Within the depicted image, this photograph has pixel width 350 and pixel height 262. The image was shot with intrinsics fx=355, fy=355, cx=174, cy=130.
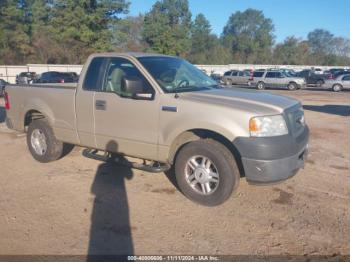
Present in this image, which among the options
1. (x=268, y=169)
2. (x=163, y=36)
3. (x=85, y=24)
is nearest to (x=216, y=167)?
(x=268, y=169)

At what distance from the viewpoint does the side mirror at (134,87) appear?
4.77 m

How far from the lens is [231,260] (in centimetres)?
348

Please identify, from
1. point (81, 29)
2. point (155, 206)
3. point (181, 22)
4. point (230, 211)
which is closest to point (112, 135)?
point (155, 206)

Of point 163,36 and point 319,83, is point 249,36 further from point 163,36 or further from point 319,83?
point 319,83

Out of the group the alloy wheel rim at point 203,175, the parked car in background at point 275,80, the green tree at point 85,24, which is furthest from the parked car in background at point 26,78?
the alloy wheel rim at point 203,175

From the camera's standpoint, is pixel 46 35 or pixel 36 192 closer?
pixel 36 192

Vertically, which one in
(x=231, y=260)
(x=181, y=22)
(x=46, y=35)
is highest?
(x=181, y=22)

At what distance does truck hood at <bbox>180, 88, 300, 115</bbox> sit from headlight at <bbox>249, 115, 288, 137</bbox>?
0.09m

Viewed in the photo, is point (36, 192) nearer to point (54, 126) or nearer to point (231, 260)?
point (54, 126)

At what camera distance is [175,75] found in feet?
17.6

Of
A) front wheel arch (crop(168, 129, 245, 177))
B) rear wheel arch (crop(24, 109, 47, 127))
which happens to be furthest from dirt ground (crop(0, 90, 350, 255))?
rear wheel arch (crop(24, 109, 47, 127))

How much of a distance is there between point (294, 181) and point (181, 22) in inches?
3376

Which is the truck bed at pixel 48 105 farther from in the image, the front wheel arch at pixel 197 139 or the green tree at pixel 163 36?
the green tree at pixel 163 36

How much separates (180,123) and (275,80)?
1172 inches
